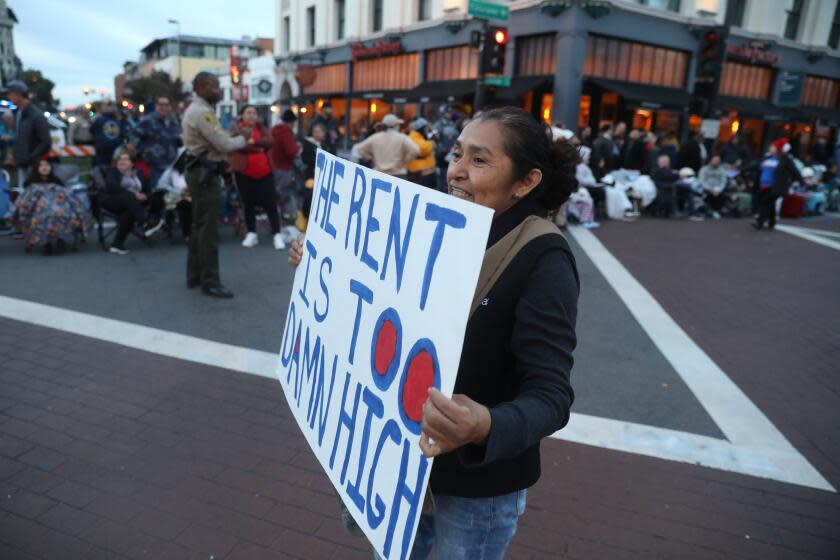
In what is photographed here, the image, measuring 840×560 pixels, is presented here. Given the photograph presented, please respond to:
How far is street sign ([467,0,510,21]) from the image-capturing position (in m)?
11.5

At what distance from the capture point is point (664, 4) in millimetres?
22203

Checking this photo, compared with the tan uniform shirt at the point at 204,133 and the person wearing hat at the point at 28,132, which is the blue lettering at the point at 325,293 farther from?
the person wearing hat at the point at 28,132

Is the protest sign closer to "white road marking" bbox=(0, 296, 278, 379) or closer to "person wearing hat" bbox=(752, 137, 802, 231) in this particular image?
"white road marking" bbox=(0, 296, 278, 379)

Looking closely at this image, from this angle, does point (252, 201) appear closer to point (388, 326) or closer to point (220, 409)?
point (220, 409)

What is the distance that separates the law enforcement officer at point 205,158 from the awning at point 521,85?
1649 cm

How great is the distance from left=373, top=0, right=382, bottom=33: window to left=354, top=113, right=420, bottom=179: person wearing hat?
23.4m

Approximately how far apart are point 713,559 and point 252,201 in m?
7.04

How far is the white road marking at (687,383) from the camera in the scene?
3.66 meters

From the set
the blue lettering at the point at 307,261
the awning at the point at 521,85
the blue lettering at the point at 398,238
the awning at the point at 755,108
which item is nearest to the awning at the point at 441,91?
the awning at the point at 521,85

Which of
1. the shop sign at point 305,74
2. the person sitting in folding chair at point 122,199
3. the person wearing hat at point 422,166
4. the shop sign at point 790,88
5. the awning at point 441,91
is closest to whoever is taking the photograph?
the person sitting in folding chair at point 122,199

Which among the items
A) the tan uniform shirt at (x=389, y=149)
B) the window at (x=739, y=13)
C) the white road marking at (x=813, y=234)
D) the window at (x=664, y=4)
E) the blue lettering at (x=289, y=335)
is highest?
the window at (x=739, y=13)

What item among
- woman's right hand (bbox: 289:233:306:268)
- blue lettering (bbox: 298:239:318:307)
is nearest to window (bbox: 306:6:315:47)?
woman's right hand (bbox: 289:233:306:268)

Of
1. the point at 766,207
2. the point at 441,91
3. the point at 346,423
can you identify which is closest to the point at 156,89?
the point at 441,91

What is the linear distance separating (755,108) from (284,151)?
79.9 feet
